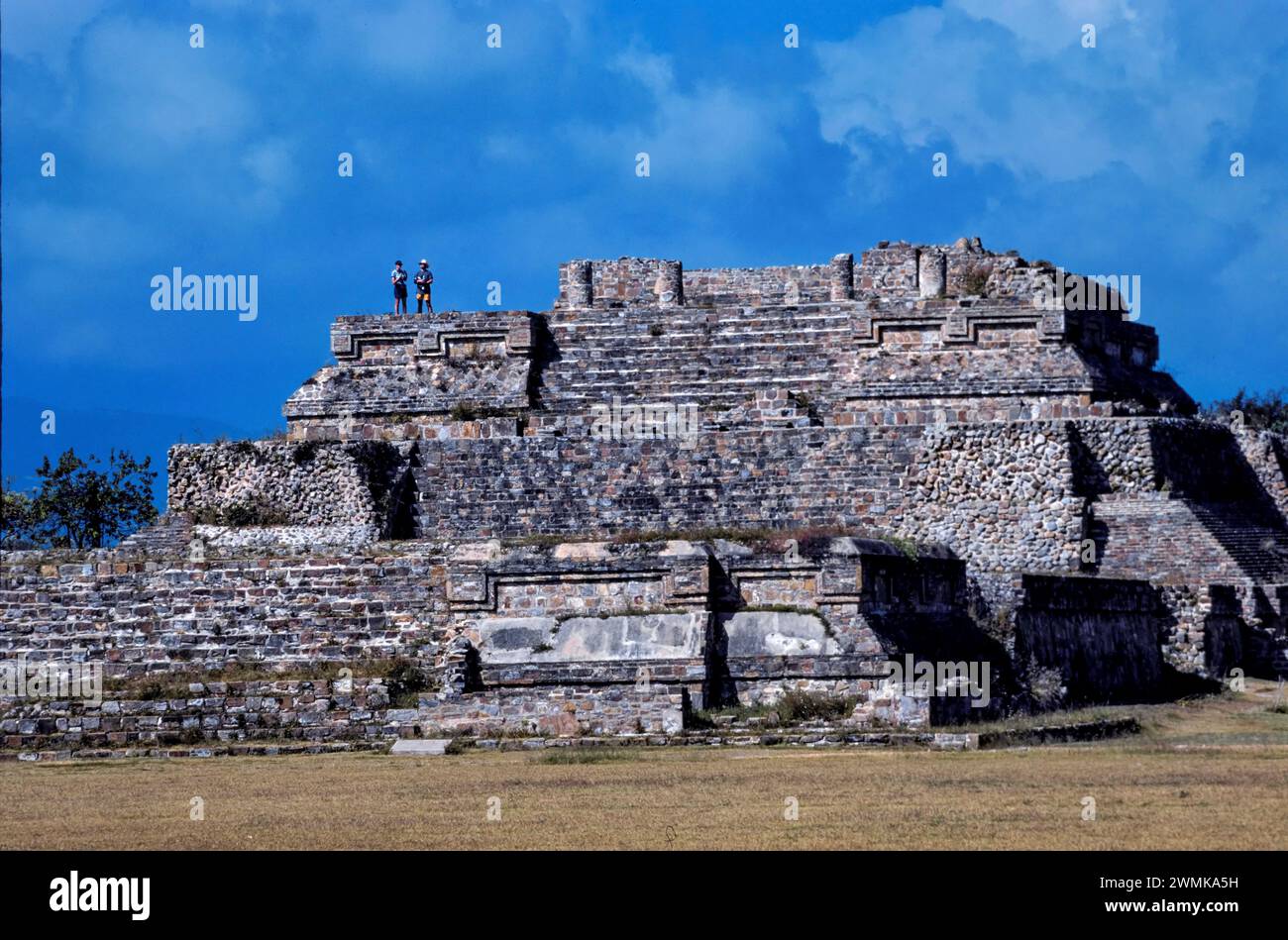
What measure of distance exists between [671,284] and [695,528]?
8.22 meters

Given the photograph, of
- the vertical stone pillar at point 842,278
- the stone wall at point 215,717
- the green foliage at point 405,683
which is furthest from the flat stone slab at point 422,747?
the vertical stone pillar at point 842,278

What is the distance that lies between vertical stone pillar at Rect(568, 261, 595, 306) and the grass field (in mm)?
16194

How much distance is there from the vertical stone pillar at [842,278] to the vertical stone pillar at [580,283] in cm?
425

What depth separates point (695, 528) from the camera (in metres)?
32.6

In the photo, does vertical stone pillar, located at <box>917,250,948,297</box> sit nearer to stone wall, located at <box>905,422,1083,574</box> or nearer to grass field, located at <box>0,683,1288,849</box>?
stone wall, located at <box>905,422,1083,574</box>

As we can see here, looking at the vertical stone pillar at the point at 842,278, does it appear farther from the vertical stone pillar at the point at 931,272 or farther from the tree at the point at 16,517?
the tree at the point at 16,517

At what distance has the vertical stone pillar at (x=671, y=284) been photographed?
39.7m

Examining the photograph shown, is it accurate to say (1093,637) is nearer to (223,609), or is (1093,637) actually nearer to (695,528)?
(695,528)

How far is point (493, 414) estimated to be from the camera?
37.1m

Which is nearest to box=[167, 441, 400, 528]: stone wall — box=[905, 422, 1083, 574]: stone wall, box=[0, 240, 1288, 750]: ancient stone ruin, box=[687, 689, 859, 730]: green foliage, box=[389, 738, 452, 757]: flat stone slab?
box=[0, 240, 1288, 750]: ancient stone ruin

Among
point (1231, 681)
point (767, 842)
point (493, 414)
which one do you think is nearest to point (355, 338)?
point (493, 414)

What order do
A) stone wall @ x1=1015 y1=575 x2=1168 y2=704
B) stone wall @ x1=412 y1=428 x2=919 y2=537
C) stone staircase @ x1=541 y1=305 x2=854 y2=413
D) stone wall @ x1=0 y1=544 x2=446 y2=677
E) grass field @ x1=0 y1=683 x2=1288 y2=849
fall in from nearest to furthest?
grass field @ x1=0 y1=683 x2=1288 y2=849
stone wall @ x1=0 y1=544 x2=446 y2=677
stone wall @ x1=1015 y1=575 x2=1168 y2=704
stone wall @ x1=412 y1=428 x2=919 y2=537
stone staircase @ x1=541 y1=305 x2=854 y2=413

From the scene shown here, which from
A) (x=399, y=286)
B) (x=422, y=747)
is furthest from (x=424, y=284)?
(x=422, y=747)

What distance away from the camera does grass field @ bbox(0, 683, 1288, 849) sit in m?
16.6
